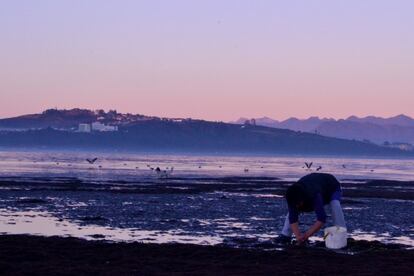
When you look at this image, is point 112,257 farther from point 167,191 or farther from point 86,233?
point 167,191

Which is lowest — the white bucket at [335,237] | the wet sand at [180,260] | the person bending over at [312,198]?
the wet sand at [180,260]

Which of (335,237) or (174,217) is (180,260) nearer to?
(335,237)

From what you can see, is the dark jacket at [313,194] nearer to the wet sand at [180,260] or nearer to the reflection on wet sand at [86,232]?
the wet sand at [180,260]

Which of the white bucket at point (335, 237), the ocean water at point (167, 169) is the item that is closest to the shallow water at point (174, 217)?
the white bucket at point (335, 237)

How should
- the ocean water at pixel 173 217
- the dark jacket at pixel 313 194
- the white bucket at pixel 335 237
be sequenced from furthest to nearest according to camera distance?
the ocean water at pixel 173 217 → the white bucket at pixel 335 237 → the dark jacket at pixel 313 194

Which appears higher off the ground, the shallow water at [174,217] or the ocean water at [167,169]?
the ocean water at [167,169]

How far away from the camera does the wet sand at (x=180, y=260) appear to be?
585 inches

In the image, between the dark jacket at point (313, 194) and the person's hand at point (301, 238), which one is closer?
the dark jacket at point (313, 194)

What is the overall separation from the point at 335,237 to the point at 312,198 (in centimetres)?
173

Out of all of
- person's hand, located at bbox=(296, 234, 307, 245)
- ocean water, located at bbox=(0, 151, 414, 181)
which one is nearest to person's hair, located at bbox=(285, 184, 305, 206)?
person's hand, located at bbox=(296, 234, 307, 245)

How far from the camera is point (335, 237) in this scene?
18.4 meters

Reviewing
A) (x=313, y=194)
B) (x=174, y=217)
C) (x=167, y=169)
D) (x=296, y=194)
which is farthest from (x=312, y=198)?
(x=167, y=169)

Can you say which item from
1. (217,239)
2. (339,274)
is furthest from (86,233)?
(339,274)

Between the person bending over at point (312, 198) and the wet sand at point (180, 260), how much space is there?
572 millimetres
